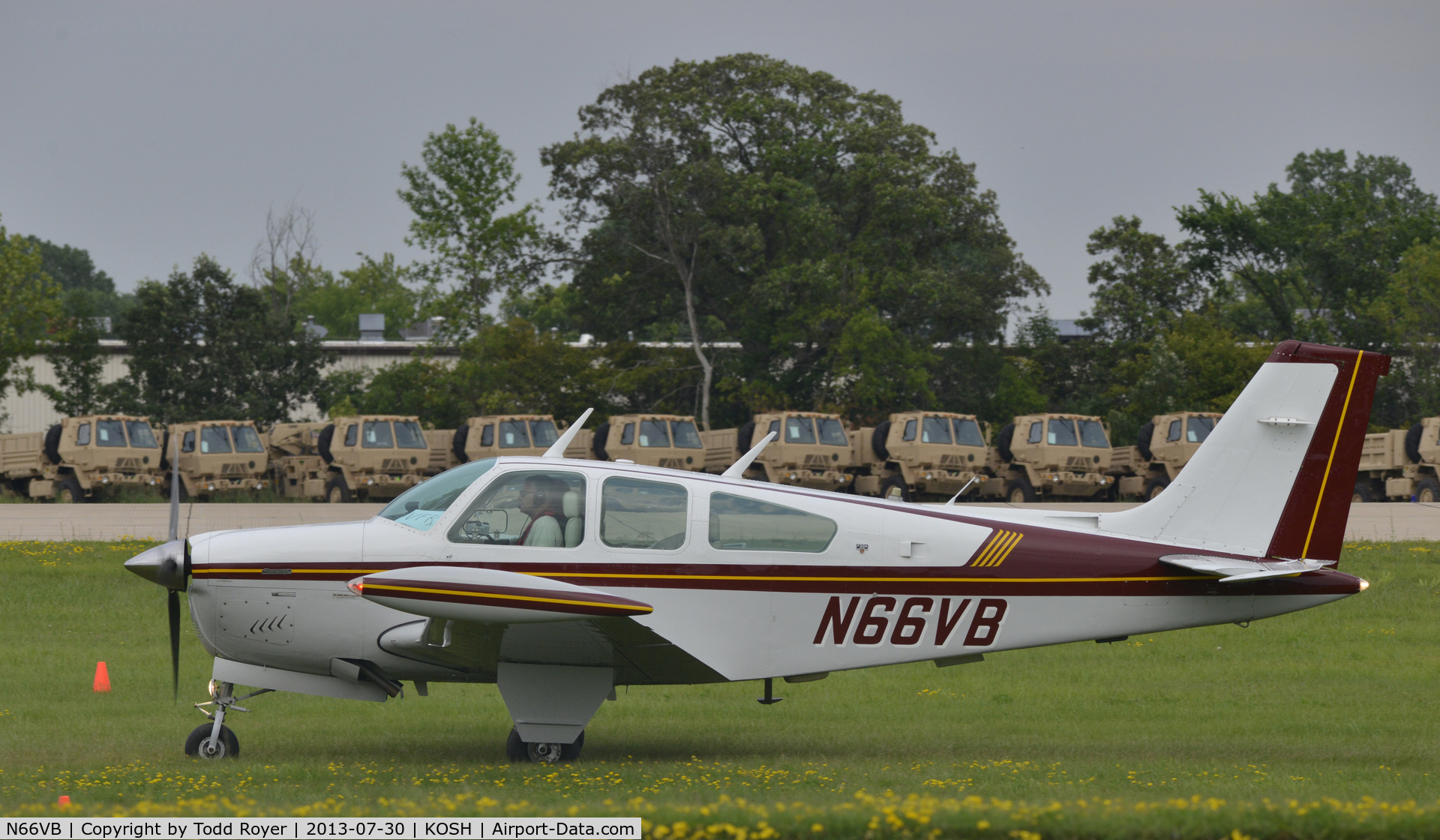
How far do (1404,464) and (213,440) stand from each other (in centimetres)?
2957

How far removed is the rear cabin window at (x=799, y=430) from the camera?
34.1 meters

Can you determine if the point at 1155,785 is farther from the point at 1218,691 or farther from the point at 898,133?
the point at 898,133

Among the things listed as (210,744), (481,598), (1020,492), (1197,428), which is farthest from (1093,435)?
(481,598)

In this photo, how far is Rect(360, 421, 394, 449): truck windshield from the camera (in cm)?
3422

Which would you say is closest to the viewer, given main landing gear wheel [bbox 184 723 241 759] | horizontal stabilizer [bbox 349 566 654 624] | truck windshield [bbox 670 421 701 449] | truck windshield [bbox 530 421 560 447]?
horizontal stabilizer [bbox 349 566 654 624]

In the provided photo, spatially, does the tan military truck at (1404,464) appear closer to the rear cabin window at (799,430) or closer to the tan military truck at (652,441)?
the rear cabin window at (799,430)

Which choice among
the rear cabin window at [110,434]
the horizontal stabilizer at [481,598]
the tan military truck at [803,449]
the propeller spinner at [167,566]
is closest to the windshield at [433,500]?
the horizontal stabilizer at [481,598]

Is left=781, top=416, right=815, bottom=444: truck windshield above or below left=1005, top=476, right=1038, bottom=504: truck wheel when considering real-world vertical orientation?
above

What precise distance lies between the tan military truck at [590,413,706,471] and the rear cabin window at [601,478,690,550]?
24786mm

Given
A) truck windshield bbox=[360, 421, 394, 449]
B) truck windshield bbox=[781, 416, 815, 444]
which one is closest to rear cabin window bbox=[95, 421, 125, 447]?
truck windshield bbox=[360, 421, 394, 449]

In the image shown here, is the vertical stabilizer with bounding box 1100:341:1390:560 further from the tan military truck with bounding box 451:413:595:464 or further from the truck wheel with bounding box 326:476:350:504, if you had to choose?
the truck wheel with bounding box 326:476:350:504

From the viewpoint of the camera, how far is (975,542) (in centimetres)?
928

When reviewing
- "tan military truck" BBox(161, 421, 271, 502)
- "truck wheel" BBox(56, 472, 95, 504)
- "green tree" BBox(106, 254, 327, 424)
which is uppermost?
"green tree" BBox(106, 254, 327, 424)

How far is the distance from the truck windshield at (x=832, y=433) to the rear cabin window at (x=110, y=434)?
1756 cm
